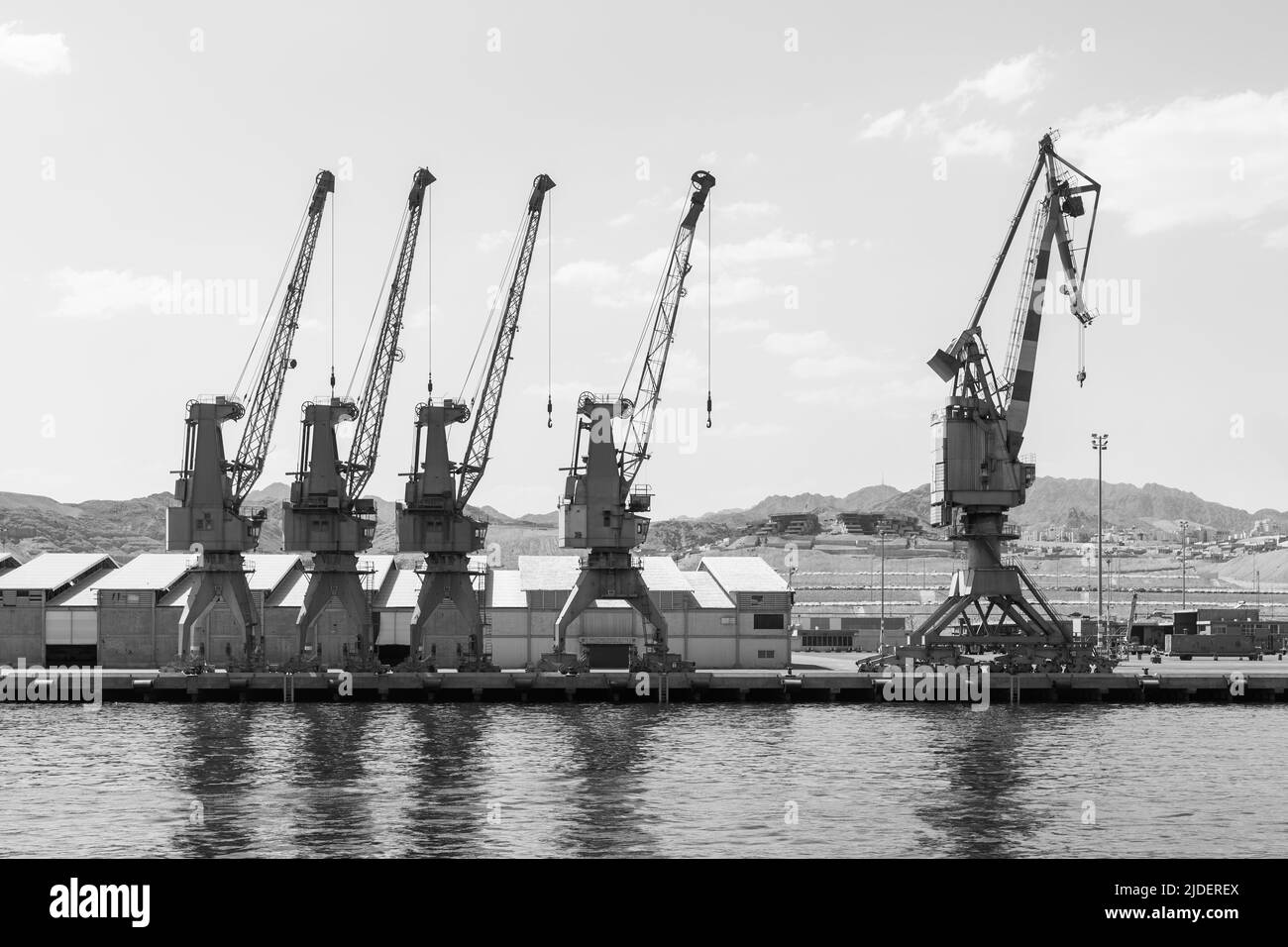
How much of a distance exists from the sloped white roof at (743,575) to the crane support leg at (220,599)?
3618cm

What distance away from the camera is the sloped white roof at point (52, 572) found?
9969cm

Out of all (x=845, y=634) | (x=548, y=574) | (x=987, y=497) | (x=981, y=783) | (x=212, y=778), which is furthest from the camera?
(x=845, y=634)

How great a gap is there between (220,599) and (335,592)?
8.59 metres

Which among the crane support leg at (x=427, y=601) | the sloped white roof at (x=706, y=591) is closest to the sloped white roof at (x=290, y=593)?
the crane support leg at (x=427, y=601)

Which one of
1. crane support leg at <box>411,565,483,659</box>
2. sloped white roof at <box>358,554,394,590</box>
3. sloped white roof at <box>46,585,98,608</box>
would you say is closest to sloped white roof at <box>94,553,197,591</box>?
sloped white roof at <box>46,585,98,608</box>

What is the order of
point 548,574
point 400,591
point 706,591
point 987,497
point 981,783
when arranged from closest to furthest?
point 981,783
point 987,497
point 706,591
point 548,574
point 400,591

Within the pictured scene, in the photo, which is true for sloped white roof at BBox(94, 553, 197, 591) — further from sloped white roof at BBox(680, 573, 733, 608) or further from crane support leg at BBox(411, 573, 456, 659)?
sloped white roof at BBox(680, 573, 733, 608)

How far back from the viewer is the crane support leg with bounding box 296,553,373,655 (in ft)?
317

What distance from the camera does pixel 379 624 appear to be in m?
102

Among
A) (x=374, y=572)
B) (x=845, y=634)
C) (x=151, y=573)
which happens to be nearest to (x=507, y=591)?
(x=374, y=572)

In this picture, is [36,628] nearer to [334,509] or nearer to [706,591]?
[334,509]

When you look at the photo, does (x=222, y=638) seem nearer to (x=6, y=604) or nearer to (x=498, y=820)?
(x=6, y=604)

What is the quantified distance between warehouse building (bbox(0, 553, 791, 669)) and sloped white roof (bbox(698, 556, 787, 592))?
1.01 feet
